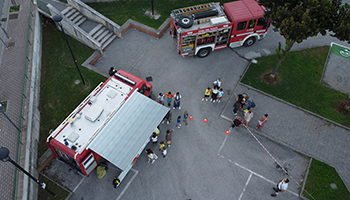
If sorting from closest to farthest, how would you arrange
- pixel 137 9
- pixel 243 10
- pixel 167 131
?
pixel 167 131 < pixel 243 10 < pixel 137 9

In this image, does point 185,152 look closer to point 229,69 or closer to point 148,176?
point 148,176

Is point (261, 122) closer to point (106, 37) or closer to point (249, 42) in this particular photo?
point (249, 42)

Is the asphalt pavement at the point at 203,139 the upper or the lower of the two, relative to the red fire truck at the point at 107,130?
lower

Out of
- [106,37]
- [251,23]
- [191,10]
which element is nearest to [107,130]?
[106,37]

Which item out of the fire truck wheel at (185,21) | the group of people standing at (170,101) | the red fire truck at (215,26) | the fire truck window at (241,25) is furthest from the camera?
the fire truck window at (241,25)

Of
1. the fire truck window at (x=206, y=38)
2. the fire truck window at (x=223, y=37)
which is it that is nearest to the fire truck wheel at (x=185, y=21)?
the fire truck window at (x=206, y=38)

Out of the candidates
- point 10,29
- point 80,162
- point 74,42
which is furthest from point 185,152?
point 10,29

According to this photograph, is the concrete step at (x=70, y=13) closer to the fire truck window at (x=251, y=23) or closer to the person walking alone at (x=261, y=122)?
the fire truck window at (x=251, y=23)

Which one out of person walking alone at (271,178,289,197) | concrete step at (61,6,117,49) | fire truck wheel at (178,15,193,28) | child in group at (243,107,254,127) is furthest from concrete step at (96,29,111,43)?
person walking alone at (271,178,289,197)
